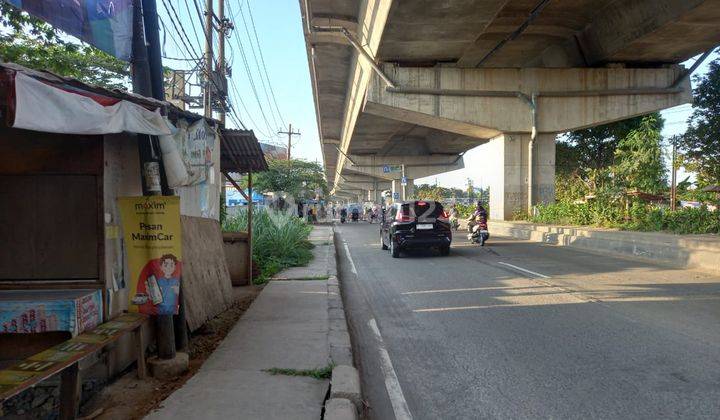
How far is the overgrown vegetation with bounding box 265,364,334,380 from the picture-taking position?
Answer: 4.93 meters

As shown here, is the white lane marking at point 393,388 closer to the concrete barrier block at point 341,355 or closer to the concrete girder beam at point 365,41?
the concrete barrier block at point 341,355

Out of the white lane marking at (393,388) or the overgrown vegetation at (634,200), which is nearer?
the white lane marking at (393,388)

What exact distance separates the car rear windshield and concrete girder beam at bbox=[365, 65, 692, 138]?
8290 mm

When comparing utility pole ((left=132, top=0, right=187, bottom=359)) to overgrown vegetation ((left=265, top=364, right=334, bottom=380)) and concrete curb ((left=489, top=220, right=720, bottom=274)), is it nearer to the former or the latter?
overgrown vegetation ((left=265, top=364, right=334, bottom=380))

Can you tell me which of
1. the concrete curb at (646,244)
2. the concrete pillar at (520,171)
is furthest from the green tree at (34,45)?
the concrete pillar at (520,171)

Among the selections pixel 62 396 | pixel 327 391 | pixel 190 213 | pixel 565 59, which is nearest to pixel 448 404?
pixel 327 391

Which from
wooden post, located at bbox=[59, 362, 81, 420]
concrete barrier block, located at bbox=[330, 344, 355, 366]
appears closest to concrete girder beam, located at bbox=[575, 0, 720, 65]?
concrete barrier block, located at bbox=[330, 344, 355, 366]

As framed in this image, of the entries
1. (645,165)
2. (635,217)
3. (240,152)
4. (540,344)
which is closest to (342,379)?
(540,344)

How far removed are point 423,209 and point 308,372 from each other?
38.5 ft

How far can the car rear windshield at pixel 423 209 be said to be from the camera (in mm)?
16312

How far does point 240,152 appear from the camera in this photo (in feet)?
32.2

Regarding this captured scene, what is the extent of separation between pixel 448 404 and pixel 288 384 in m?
1.39

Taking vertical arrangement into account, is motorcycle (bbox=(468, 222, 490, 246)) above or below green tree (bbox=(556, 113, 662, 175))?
below

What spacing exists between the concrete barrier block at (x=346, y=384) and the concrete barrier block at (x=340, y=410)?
0.39 feet
